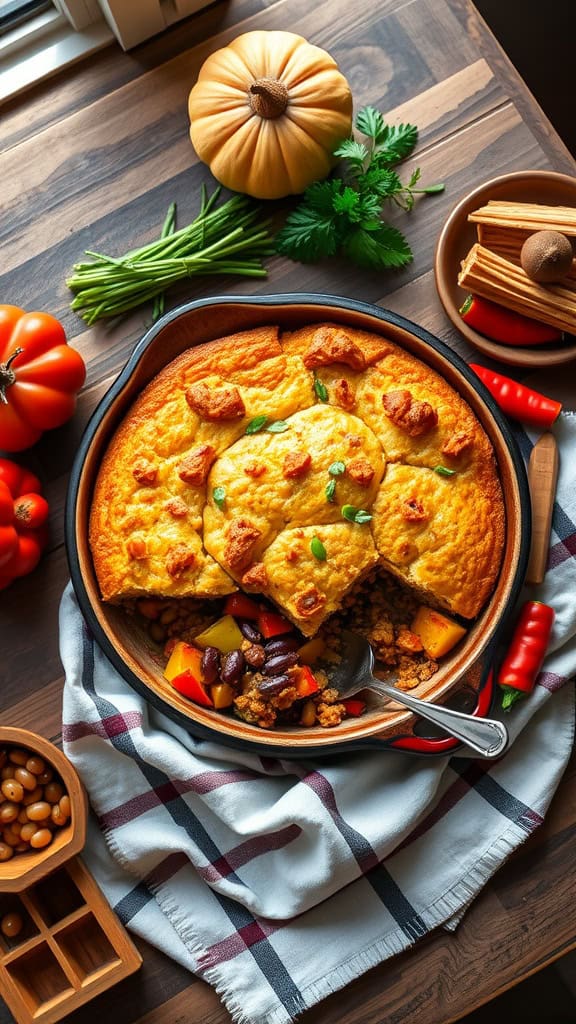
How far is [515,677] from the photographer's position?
3.87 metres

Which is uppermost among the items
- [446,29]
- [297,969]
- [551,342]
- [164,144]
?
[164,144]

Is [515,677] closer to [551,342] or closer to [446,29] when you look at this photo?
[551,342]

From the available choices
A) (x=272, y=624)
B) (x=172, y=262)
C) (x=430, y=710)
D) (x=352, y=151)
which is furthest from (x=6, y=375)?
(x=430, y=710)

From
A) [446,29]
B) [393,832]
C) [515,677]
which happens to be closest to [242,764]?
[393,832]

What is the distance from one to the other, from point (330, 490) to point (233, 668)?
2.73 feet

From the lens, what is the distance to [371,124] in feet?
13.5

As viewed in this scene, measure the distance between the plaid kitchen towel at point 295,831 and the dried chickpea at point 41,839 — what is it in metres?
0.23

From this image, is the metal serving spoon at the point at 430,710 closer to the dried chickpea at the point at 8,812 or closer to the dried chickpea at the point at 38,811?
the dried chickpea at the point at 38,811

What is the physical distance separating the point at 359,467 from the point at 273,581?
0.57 meters

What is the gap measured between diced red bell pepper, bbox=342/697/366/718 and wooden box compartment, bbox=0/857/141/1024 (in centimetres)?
127

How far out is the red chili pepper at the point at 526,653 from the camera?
3875mm

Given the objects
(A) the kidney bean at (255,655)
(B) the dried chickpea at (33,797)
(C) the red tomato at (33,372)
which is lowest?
(A) the kidney bean at (255,655)

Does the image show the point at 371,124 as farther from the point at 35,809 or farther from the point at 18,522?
the point at 35,809

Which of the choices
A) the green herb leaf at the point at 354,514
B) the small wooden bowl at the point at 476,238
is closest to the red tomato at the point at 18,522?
A: the green herb leaf at the point at 354,514
